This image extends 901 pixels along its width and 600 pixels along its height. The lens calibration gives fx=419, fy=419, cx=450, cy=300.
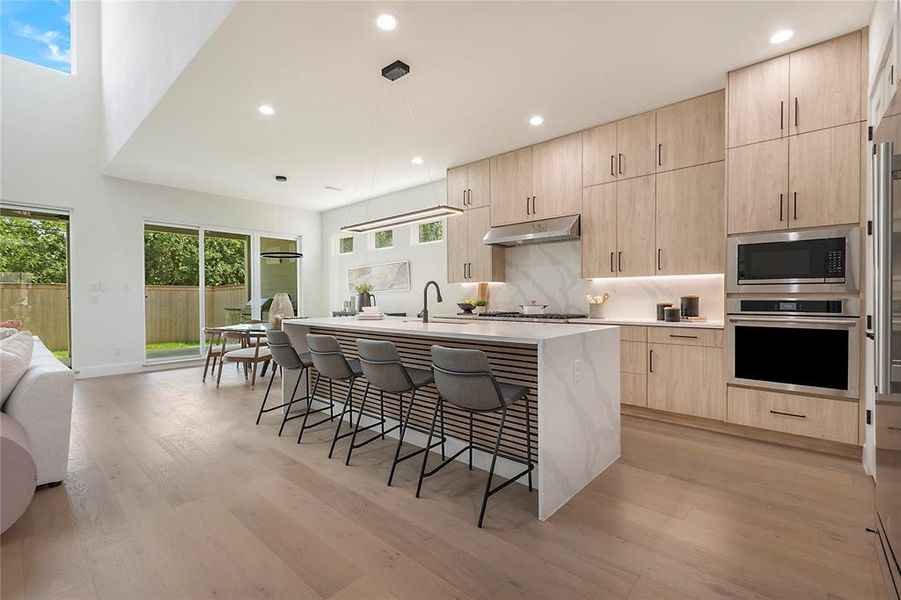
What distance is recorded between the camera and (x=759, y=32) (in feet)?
9.36

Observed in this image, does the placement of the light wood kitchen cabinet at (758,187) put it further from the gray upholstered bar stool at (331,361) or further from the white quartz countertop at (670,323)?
the gray upholstered bar stool at (331,361)

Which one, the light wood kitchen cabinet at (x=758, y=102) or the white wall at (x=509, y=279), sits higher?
the light wood kitchen cabinet at (x=758, y=102)

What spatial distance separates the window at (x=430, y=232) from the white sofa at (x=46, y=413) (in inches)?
189

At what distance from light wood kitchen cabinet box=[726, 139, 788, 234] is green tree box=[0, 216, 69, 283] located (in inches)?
315

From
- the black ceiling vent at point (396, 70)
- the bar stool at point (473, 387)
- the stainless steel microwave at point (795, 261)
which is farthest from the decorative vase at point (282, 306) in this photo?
the stainless steel microwave at point (795, 261)

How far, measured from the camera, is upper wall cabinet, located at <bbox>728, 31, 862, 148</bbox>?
2.88 metres

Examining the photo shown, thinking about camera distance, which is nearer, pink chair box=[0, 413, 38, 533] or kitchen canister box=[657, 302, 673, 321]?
pink chair box=[0, 413, 38, 533]

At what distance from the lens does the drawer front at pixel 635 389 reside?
3842 mm

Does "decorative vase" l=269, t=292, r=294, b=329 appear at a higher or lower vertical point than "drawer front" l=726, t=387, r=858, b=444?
higher

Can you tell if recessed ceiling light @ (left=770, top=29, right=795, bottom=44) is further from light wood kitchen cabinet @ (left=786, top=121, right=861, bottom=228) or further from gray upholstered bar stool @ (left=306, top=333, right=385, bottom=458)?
gray upholstered bar stool @ (left=306, top=333, right=385, bottom=458)

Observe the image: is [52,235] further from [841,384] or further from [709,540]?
[841,384]

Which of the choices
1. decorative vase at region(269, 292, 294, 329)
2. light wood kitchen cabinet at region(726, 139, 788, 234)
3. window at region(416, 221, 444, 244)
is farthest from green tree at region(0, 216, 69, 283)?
light wood kitchen cabinet at region(726, 139, 788, 234)

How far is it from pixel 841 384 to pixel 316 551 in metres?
3.46

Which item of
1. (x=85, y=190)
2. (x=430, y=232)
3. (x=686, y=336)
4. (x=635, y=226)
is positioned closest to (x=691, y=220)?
(x=635, y=226)
